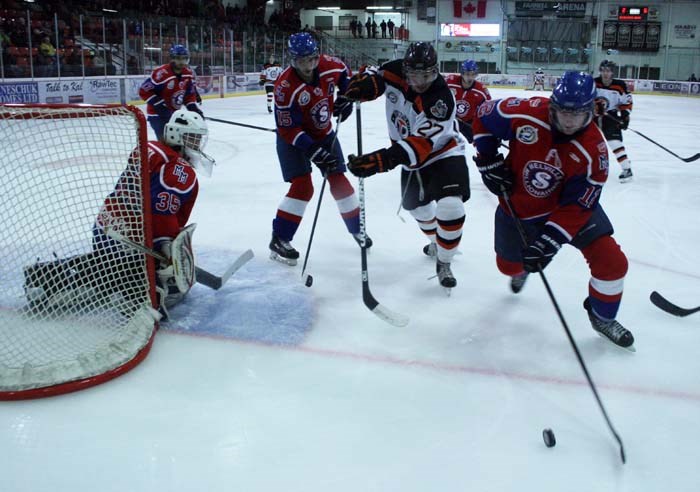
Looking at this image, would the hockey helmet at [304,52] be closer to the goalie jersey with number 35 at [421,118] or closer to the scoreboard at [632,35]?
the goalie jersey with number 35 at [421,118]

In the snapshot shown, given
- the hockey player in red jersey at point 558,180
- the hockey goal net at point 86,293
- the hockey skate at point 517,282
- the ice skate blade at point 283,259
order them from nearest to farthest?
the hockey goal net at point 86,293 → the hockey player in red jersey at point 558,180 → the hockey skate at point 517,282 → the ice skate blade at point 283,259

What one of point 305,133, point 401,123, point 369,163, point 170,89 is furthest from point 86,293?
point 170,89

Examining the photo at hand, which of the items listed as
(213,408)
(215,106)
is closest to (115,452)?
(213,408)

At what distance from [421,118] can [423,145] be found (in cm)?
14

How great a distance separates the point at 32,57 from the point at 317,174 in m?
5.76

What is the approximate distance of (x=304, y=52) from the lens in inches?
121

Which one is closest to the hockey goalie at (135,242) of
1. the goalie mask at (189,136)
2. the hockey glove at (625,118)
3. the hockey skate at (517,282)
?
the goalie mask at (189,136)

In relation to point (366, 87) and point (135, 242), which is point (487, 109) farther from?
point (135, 242)

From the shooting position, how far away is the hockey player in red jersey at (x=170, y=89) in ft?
17.2

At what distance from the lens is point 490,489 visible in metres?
1.59

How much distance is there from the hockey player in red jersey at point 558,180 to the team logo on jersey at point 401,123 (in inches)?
18.4

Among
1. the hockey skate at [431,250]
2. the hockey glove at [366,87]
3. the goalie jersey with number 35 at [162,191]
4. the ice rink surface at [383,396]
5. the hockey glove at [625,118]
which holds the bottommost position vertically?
the ice rink surface at [383,396]

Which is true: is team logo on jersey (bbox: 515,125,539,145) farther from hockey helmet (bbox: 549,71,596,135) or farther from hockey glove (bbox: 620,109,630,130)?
hockey glove (bbox: 620,109,630,130)

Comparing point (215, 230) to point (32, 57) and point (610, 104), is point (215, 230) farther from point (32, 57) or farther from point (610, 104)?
point (32, 57)
